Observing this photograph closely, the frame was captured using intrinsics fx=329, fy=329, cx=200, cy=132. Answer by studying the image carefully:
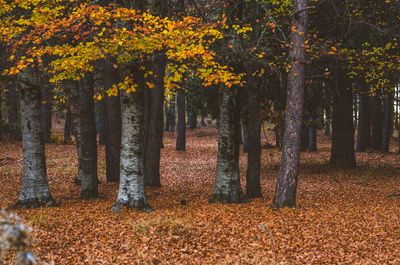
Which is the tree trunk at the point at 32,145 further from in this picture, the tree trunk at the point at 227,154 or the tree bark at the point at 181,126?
the tree bark at the point at 181,126

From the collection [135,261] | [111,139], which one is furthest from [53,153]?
Result: [135,261]

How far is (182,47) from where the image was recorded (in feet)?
24.5

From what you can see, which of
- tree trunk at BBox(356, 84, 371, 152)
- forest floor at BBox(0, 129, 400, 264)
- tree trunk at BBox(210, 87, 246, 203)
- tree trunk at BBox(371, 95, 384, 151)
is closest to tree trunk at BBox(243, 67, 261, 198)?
forest floor at BBox(0, 129, 400, 264)

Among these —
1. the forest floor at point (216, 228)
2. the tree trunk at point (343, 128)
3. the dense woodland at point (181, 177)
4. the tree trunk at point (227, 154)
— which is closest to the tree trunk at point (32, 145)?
the dense woodland at point (181, 177)

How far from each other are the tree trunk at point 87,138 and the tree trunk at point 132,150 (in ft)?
6.87

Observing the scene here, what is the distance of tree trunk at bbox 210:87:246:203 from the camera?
985 cm

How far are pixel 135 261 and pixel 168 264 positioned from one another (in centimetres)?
60

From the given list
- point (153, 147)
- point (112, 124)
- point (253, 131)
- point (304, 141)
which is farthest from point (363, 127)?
point (112, 124)

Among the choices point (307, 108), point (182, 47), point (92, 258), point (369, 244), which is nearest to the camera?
point (92, 258)

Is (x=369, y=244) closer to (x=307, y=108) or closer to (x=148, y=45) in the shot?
(x=148, y=45)

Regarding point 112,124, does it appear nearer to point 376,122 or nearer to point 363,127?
point 363,127

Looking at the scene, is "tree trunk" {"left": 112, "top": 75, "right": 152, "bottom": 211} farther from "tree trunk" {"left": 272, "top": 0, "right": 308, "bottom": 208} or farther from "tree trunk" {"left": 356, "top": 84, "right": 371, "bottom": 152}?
"tree trunk" {"left": 356, "top": 84, "right": 371, "bottom": 152}

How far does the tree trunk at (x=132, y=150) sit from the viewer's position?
8.84 meters

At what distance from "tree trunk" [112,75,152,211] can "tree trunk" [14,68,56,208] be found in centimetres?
226
